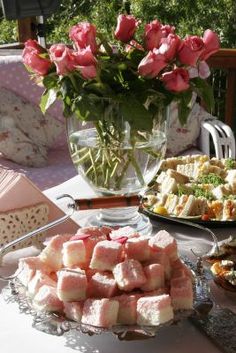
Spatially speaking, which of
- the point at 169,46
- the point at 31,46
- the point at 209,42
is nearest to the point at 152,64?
the point at 169,46

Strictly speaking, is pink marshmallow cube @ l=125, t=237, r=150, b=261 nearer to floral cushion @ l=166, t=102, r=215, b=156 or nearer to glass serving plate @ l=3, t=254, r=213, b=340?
glass serving plate @ l=3, t=254, r=213, b=340

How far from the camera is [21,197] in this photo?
1.26 m

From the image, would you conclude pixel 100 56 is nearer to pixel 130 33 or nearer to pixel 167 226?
pixel 130 33

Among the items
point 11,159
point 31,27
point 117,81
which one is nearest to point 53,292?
point 117,81

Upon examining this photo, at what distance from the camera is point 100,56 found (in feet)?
4.09

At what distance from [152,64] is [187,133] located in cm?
194

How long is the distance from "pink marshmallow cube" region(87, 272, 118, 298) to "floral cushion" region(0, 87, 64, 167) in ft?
7.05

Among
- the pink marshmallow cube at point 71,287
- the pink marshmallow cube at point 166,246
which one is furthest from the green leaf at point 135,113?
the pink marshmallow cube at point 71,287

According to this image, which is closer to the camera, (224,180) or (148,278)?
(148,278)

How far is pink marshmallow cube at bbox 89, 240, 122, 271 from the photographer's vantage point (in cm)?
90

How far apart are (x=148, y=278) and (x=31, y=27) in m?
3.18

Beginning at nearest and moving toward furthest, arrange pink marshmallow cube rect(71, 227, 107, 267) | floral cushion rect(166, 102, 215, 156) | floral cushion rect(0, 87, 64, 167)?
pink marshmallow cube rect(71, 227, 107, 267)
floral cushion rect(0, 87, 64, 167)
floral cushion rect(166, 102, 215, 156)

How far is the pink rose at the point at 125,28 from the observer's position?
1.26 metres

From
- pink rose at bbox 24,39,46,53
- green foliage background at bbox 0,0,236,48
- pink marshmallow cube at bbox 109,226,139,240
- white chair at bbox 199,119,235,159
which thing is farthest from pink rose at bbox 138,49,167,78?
green foliage background at bbox 0,0,236,48
